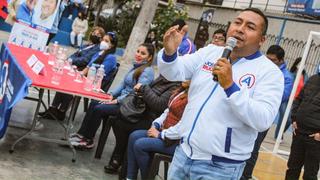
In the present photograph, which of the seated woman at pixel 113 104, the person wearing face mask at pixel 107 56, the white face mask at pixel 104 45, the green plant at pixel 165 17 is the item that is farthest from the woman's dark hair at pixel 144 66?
the green plant at pixel 165 17

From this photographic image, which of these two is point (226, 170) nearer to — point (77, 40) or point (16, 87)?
point (16, 87)

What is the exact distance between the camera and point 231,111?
2727mm

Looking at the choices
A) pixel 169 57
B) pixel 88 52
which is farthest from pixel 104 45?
pixel 169 57

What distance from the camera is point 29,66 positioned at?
6.02m

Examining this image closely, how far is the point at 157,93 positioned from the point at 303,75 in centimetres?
495

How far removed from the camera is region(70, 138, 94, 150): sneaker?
6258mm

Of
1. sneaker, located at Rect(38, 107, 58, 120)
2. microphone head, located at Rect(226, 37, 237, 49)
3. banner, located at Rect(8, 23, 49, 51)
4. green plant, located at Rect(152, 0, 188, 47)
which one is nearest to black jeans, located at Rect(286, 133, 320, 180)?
microphone head, located at Rect(226, 37, 237, 49)

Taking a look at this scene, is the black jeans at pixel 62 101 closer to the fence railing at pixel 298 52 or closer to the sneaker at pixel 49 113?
the sneaker at pixel 49 113

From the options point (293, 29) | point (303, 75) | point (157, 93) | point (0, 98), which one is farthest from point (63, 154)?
point (293, 29)

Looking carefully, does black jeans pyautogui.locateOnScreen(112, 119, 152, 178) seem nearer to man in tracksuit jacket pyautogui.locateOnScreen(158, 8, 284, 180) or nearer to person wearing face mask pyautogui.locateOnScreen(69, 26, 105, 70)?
person wearing face mask pyautogui.locateOnScreen(69, 26, 105, 70)

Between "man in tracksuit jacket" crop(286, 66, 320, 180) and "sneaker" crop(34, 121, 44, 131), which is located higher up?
"man in tracksuit jacket" crop(286, 66, 320, 180)

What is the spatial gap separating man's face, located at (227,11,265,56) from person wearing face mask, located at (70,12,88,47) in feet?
55.1

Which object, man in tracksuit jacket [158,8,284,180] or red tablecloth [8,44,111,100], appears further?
red tablecloth [8,44,111,100]

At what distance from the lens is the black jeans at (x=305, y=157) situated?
5.58m
